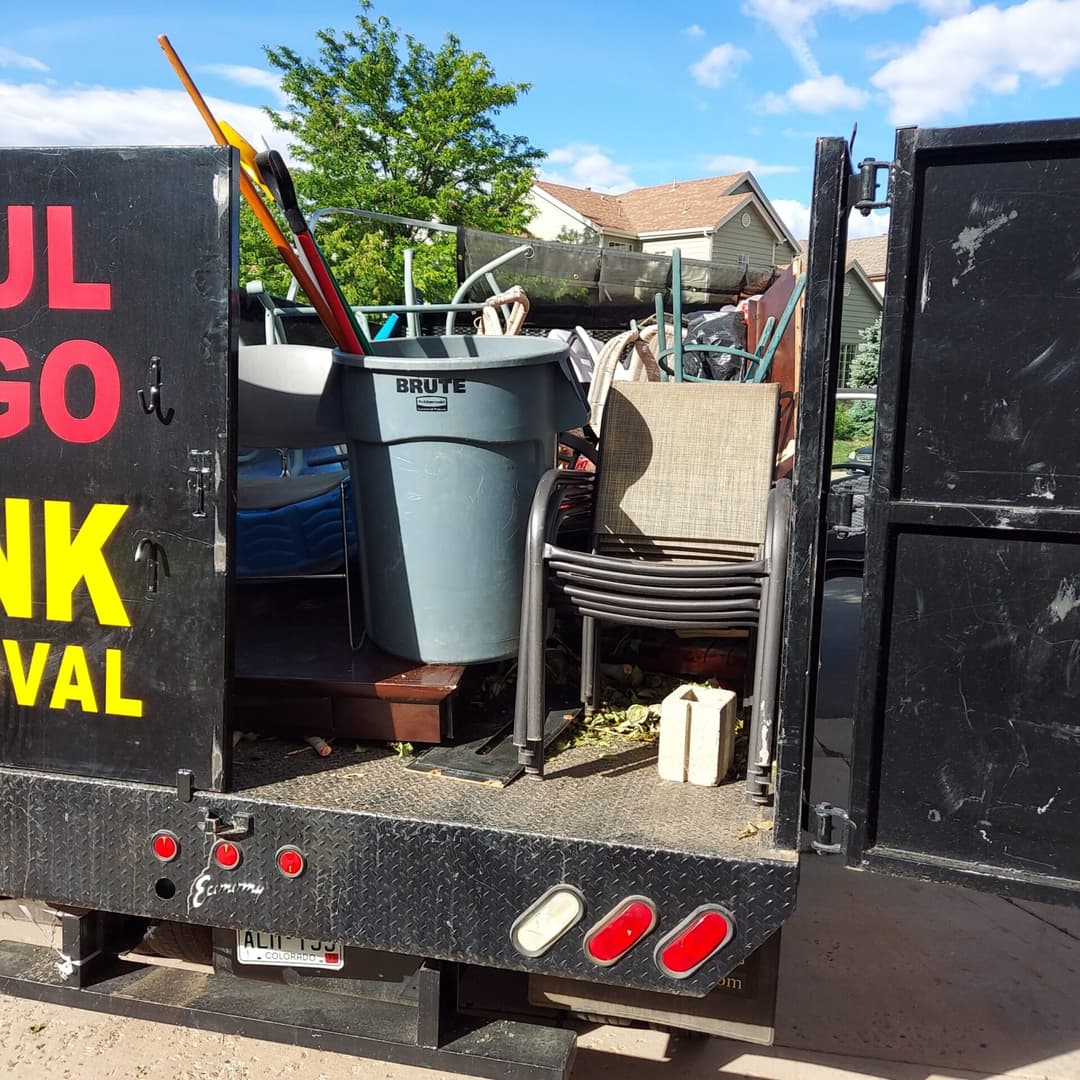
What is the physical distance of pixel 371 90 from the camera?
2309cm

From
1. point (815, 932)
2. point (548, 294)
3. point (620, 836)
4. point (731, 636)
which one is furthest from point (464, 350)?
point (548, 294)

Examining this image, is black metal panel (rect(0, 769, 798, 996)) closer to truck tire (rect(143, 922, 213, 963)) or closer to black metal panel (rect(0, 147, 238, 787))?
black metal panel (rect(0, 147, 238, 787))

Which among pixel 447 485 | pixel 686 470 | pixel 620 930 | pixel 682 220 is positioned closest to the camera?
pixel 620 930

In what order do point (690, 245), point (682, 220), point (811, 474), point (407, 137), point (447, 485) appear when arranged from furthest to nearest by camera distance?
point (682, 220), point (690, 245), point (407, 137), point (447, 485), point (811, 474)

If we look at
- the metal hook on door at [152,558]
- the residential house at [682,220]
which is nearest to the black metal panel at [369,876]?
the metal hook on door at [152,558]

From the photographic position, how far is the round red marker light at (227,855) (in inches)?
81.4

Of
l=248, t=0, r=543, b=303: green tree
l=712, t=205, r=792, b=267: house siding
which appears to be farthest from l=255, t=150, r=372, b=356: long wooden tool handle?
l=712, t=205, r=792, b=267: house siding

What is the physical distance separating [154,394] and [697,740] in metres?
1.38

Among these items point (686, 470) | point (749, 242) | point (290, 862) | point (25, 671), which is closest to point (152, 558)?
point (25, 671)

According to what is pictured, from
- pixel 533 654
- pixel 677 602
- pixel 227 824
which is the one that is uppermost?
pixel 677 602

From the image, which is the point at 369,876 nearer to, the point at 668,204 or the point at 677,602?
the point at 677,602

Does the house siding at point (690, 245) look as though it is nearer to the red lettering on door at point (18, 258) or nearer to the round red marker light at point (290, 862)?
the red lettering on door at point (18, 258)

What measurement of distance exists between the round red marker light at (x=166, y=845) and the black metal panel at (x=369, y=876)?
0.02 m

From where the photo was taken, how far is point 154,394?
1.97 m
